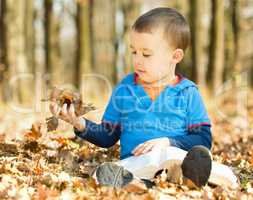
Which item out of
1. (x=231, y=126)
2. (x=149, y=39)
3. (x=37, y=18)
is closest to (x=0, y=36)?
(x=231, y=126)

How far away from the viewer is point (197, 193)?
411cm

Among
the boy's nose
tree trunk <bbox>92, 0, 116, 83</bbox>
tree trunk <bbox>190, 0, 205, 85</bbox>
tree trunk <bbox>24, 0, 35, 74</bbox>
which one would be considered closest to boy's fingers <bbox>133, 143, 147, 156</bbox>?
the boy's nose

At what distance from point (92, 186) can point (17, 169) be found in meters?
0.84

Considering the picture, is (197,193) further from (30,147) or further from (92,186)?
(30,147)

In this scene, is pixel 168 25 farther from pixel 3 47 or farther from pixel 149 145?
pixel 3 47

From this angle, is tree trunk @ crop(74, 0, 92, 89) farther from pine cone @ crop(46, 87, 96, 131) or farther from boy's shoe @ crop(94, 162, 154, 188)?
boy's shoe @ crop(94, 162, 154, 188)

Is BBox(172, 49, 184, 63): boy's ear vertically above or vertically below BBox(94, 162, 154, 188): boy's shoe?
above

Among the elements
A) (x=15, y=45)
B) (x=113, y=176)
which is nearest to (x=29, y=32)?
(x=15, y=45)

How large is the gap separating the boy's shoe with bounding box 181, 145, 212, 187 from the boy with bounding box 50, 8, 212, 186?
0.25 meters

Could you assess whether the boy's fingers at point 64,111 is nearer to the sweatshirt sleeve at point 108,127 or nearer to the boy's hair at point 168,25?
the sweatshirt sleeve at point 108,127

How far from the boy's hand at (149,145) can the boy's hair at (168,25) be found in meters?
0.74

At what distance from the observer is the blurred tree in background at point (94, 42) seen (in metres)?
15.8

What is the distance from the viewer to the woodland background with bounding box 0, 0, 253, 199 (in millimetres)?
4258

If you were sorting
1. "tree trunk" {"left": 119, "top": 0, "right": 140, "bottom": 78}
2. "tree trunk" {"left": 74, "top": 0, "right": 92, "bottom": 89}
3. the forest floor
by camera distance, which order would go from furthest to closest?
"tree trunk" {"left": 119, "top": 0, "right": 140, "bottom": 78}
"tree trunk" {"left": 74, "top": 0, "right": 92, "bottom": 89}
the forest floor
